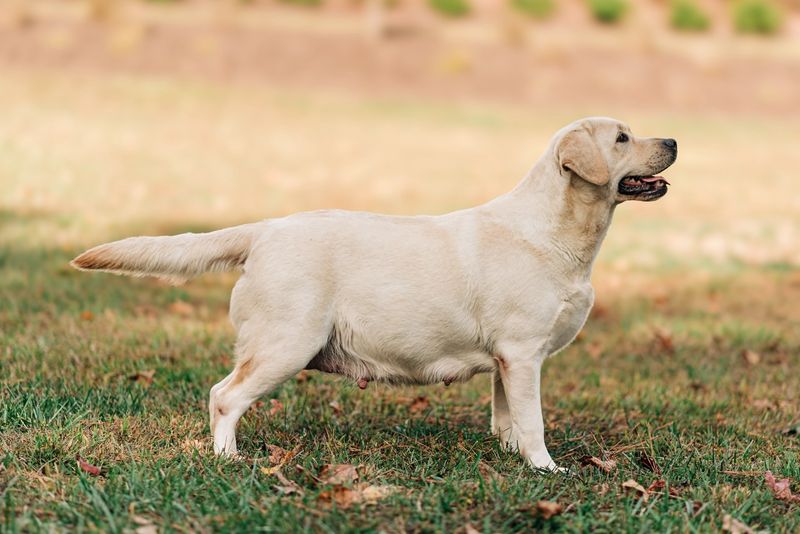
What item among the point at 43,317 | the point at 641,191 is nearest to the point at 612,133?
the point at 641,191

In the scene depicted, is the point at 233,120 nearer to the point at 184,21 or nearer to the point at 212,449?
the point at 184,21

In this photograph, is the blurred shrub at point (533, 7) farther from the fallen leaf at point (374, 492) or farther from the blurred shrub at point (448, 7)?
the fallen leaf at point (374, 492)

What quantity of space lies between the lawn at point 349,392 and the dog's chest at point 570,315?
56 centimetres

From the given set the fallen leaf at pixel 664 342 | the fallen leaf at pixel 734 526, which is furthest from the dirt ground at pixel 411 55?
the fallen leaf at pixel 734 526

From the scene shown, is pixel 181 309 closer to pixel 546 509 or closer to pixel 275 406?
pixel 275 406

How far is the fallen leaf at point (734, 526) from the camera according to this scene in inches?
138

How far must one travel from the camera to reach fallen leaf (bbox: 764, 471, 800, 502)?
13.0 ft

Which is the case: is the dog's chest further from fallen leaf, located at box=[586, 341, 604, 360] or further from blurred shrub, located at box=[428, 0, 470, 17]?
blurred shrub, located at box=[428, 0, 470, 17]

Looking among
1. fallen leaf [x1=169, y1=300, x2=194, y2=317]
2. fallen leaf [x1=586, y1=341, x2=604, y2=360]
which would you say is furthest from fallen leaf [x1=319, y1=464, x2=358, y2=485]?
fallen leaf [x1=169, y1=300, x2=194, y2=317]

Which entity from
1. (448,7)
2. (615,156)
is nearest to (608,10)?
(448,7)

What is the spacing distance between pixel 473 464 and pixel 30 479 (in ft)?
5.85

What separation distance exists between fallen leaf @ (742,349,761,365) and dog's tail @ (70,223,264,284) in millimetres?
3950

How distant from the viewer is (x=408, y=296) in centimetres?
435

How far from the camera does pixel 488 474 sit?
405 centimetres
